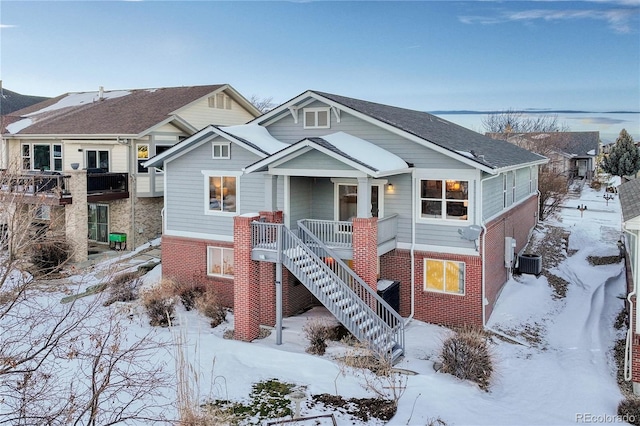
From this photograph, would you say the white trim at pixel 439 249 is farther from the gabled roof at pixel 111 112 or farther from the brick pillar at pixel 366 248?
the gabled roof at pixel 111 112

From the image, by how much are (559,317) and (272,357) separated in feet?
34.6

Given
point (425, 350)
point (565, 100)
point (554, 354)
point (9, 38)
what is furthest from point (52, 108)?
point (565, 100)

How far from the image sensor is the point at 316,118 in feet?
61.9

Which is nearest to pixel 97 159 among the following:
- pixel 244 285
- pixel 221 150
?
pixel 221 150

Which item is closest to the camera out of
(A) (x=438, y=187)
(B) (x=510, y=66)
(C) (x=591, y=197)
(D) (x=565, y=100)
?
(A) (x=438, y=187)

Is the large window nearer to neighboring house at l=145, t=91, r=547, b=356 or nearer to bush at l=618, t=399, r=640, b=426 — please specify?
neighboring house at l=145, t=91, r=547, b=356

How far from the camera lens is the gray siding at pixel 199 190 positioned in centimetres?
1900

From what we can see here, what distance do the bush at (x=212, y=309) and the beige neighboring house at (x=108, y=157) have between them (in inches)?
300

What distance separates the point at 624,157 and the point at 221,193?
4783 centimetres

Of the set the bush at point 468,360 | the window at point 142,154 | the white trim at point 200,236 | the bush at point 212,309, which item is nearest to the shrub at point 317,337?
the bush at point 468,360

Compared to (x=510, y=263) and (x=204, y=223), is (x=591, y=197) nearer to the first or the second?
(x=510, y=263)

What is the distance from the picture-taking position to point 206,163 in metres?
19.8

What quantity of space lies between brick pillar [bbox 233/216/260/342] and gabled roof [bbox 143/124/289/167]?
3017 mm

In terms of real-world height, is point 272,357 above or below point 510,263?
below
